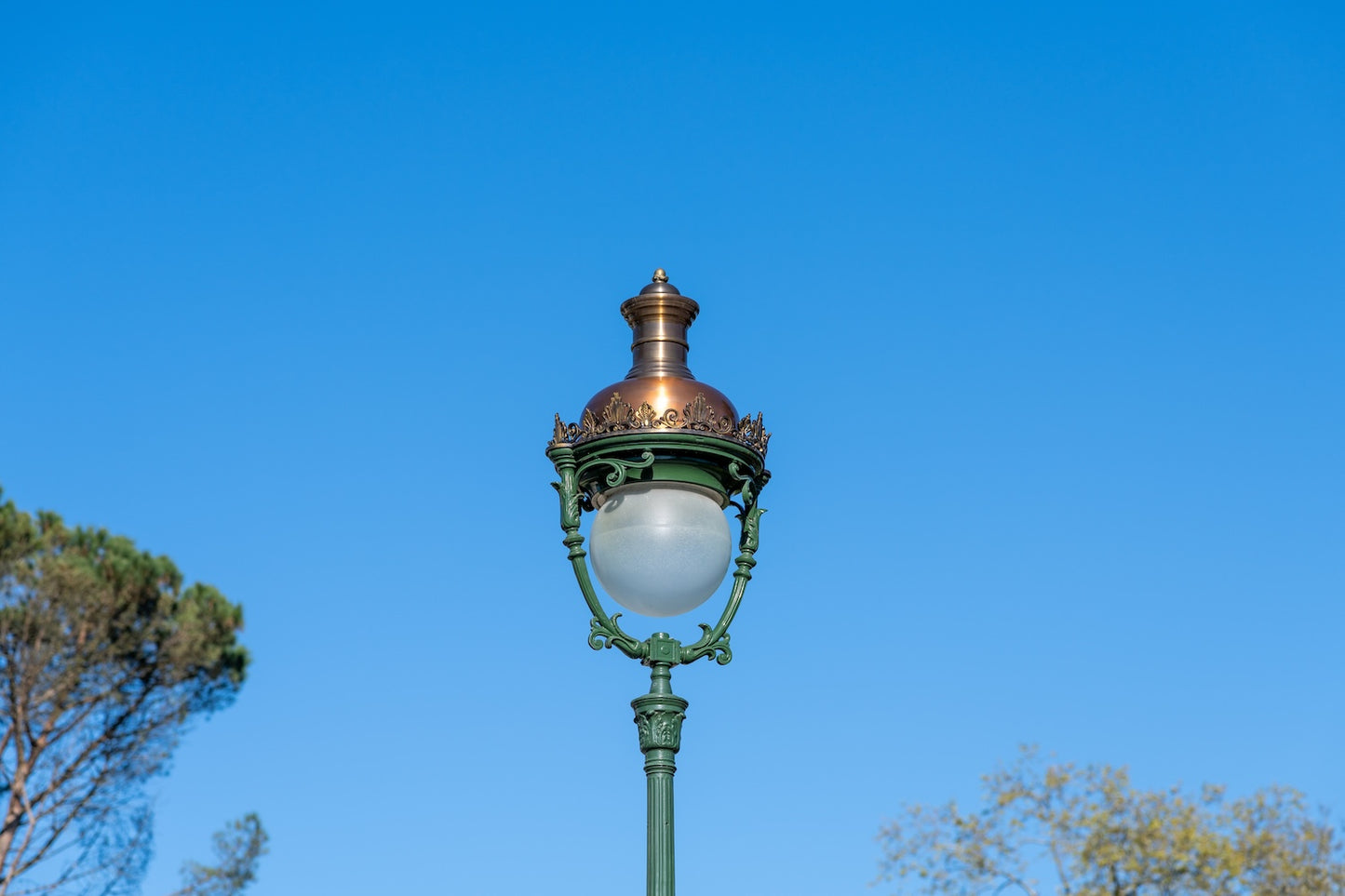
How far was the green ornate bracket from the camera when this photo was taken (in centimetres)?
660

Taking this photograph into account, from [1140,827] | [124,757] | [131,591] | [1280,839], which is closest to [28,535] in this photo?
[131,591]

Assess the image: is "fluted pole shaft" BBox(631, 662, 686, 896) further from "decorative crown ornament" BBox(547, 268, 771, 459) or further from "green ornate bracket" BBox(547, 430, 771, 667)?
"decorative crown ornament" BBox(547, 268, 771, 459)

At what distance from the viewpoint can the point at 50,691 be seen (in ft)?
74.2

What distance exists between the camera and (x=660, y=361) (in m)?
7.11

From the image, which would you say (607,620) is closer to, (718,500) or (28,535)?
(718,500)

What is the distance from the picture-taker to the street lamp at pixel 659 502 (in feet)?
21.7

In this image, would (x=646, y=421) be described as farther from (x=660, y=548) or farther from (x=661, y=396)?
(x=660, y=548)

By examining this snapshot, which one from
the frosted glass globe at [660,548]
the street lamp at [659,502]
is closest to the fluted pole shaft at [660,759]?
the street lamp at [659,502]

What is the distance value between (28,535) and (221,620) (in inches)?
A: 108

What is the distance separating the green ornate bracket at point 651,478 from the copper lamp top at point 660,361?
0.14m

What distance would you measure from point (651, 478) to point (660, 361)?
54cm

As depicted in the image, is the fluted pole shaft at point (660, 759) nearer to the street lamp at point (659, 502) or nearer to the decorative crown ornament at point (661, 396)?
the street lamp at point (659, 502)

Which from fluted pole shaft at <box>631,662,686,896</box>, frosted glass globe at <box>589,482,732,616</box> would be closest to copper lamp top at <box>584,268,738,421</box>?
frosted glass globe at <box>589,482,732,616</box>

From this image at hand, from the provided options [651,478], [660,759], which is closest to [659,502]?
[651,478]
